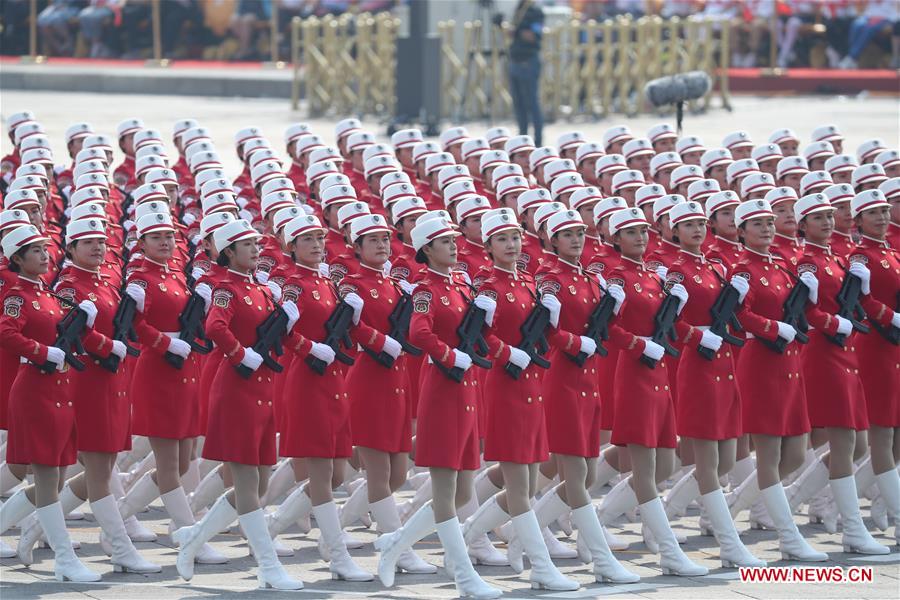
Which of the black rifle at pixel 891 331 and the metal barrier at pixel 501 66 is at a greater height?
the black rifle at pixel 891 331

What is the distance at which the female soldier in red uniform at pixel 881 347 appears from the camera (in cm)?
1191

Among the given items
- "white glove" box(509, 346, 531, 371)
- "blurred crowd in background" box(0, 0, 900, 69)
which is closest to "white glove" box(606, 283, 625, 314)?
"white glove" box(509, 346, 531, 371)

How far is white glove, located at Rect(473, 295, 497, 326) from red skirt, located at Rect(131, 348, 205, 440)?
1789 mm

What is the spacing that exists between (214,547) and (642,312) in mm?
2541

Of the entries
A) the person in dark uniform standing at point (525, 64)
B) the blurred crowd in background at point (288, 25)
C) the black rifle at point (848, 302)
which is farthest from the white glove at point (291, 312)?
the blurred crowd in background at point (288, 25)

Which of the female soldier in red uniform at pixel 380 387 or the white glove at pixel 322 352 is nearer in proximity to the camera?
the white glove at pixel 322 352

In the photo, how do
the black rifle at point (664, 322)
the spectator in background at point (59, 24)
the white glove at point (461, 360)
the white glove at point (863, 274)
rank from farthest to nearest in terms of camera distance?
the spectator in background at point (59, 24) < the white glove at point (863, 274) < the black rifle at point (664, 322) < the white glove at point (461, 360)

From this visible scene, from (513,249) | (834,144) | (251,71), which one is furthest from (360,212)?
(251,71)

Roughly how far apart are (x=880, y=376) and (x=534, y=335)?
2372mm

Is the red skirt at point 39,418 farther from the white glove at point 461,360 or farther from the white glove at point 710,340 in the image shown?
the white glove at point 710,340

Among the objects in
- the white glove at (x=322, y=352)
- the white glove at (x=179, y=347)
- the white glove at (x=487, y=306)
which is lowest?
the white glove at (x=179, y=347)

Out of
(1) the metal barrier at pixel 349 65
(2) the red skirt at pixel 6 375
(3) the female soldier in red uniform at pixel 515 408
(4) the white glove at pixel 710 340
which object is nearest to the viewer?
(3) the female soldier in red uniform at pixel 515 408

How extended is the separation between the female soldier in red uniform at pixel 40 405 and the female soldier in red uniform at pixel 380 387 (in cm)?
143

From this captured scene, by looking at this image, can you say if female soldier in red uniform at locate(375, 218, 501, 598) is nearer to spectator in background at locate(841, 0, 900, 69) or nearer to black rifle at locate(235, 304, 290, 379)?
black rifle at locate(235, 304, 290, 379)
